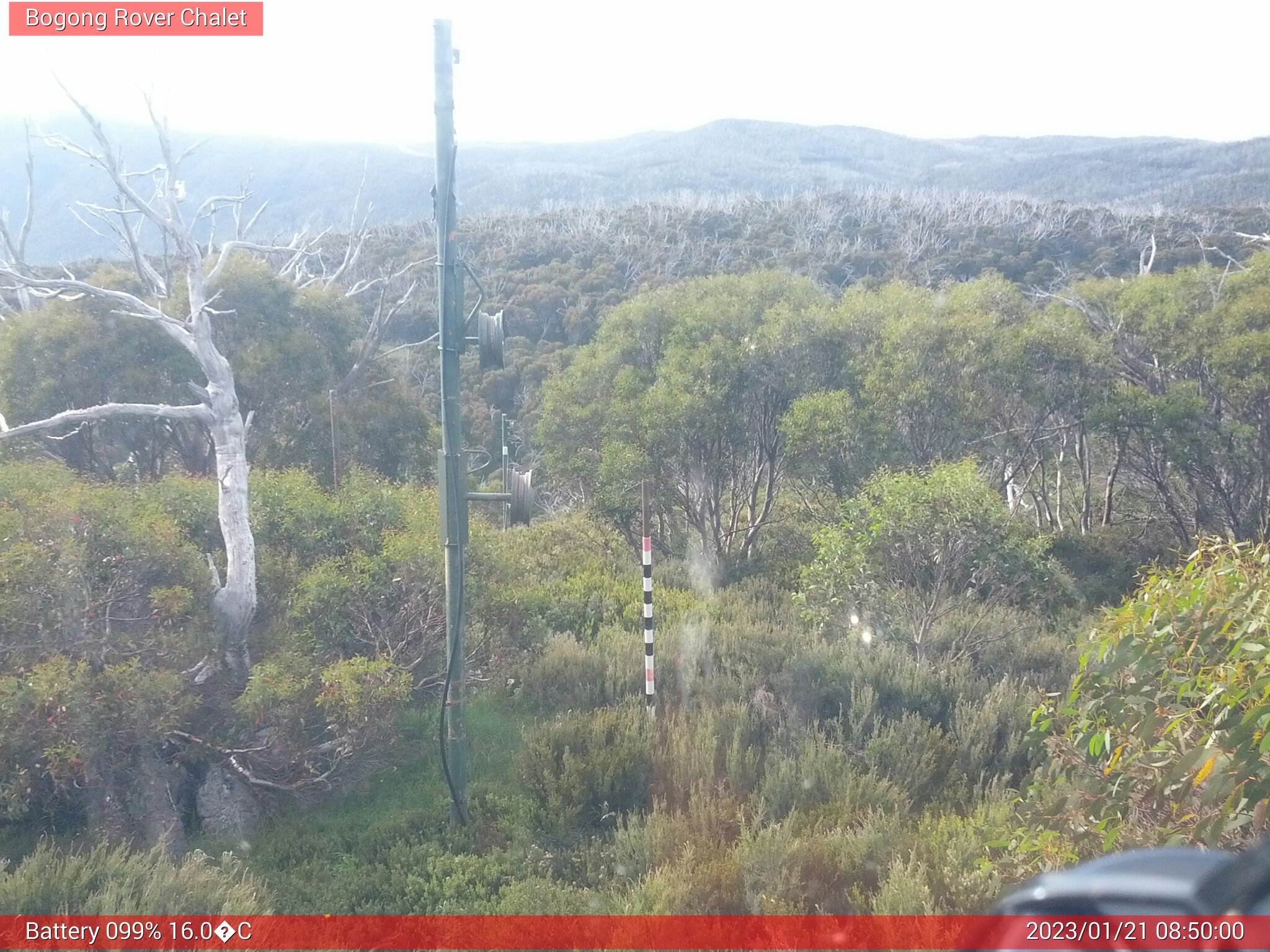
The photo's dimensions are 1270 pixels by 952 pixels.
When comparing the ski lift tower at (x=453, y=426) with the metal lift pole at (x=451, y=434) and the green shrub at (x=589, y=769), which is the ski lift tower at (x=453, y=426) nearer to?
the metal lift pole at (x=451, y=434)

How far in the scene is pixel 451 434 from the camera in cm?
604

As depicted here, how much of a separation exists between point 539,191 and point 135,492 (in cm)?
6780

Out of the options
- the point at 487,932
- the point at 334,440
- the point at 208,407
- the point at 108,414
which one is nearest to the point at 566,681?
the point at 487,932

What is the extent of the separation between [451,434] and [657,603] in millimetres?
5204

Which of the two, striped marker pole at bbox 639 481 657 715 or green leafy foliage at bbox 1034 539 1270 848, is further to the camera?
striped marker pole at bbox 639 481 657 715

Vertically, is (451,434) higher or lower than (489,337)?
lower

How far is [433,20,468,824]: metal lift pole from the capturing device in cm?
585

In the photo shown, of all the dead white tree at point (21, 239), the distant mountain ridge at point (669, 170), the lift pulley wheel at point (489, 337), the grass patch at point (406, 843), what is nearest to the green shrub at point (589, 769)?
the grass patch at point (406, 843)

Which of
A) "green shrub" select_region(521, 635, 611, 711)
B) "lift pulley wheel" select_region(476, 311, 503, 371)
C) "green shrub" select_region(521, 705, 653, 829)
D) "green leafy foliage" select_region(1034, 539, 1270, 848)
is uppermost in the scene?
"lift pulley wheel" select_region(476, 311, 503, 371)

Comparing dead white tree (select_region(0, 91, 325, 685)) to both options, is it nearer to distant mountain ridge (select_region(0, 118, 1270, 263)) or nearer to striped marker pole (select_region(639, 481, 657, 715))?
striped marker pole (select_region(639, 481, 657, 715))

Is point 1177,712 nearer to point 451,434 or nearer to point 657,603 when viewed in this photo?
point 451,434

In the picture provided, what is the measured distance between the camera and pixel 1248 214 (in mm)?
32875

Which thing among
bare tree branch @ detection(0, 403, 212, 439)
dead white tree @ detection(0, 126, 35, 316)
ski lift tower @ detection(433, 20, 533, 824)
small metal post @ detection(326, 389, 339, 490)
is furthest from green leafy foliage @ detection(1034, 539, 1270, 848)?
dead white tree @ detection(0, 126, 35, 316)

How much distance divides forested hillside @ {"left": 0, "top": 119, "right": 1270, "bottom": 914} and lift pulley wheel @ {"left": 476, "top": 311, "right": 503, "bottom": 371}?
2.74ft
